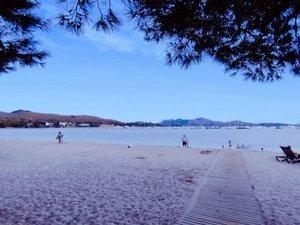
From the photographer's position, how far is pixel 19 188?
9562 mm

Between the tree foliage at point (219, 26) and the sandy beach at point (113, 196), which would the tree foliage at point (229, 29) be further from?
the sandy beach at point (113, 196)

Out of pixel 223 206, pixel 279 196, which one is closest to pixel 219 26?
pixel 223 206

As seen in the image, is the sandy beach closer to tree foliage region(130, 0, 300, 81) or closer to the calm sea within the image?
tree foliage region(130, 0, 300, 81)

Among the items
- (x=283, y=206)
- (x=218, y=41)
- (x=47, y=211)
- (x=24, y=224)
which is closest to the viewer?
(x=218, y=41)

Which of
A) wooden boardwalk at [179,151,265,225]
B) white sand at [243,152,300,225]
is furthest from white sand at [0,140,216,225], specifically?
white sand at [243,152,300,225]

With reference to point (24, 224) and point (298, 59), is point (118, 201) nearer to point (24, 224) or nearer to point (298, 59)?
point (24, 224)

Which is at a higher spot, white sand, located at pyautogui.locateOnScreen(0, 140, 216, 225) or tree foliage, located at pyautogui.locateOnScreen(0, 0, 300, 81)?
tree foliage, located at pyautogui.locateOnScreen(0, 0, 300, 81)

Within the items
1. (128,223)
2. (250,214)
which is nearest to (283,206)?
(250,214)

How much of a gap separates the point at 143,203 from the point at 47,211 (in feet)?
7.20

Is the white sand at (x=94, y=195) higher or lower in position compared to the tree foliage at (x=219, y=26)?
lower

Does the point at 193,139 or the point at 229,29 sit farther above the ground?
the point at 229,29

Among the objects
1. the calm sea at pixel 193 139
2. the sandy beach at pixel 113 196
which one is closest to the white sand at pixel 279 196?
the sandy beach at pixel 113 196

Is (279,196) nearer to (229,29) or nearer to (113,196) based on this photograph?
(113,196)

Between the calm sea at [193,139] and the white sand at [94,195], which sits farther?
the calm sea at [193,139]
